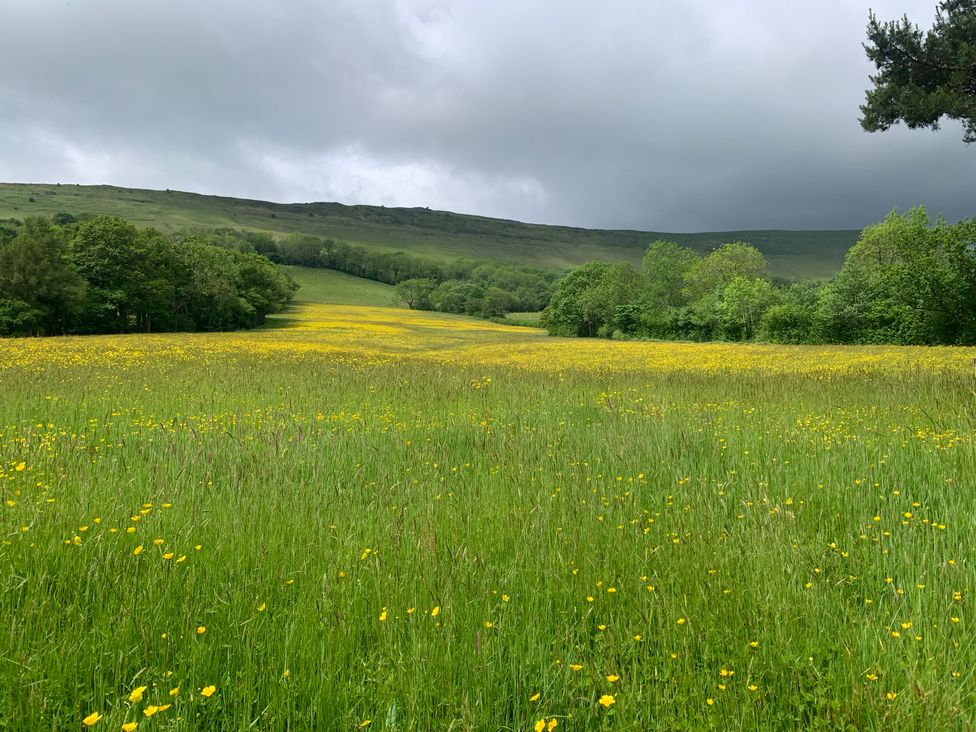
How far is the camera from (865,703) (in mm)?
2232

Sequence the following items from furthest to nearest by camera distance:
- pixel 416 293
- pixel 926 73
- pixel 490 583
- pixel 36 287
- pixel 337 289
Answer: pixel 337 289 < pixel 416 293 < pixel 36 287 < pixel 926 73 < pixel 490 583

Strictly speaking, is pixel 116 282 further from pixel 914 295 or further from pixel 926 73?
pixel 914 295

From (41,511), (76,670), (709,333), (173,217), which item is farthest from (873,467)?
(173,217)

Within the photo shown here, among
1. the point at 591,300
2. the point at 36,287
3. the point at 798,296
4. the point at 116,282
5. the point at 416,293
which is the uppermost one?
the point at 798,296

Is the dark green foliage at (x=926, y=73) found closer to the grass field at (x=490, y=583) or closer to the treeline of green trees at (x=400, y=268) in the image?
the grass field at (x=490, y=583)

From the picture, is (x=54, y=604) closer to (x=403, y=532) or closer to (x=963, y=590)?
(x=403, y=532)

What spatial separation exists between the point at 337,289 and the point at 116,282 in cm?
7057

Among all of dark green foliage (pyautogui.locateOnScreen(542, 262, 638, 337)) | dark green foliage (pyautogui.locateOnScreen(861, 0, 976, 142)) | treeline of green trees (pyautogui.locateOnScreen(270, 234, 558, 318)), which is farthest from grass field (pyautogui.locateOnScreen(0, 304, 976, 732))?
treeline of green trees (pyautogui.locateOnScreen(270, 234, 558, 318))

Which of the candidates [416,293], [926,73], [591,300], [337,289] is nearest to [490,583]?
[926,73]

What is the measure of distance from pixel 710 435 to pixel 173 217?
7948 inches

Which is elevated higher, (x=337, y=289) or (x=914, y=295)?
(x=914, y=295)

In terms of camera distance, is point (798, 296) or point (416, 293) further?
point (416, 293)

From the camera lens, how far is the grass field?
7.42ft

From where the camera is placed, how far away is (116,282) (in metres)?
54.2
